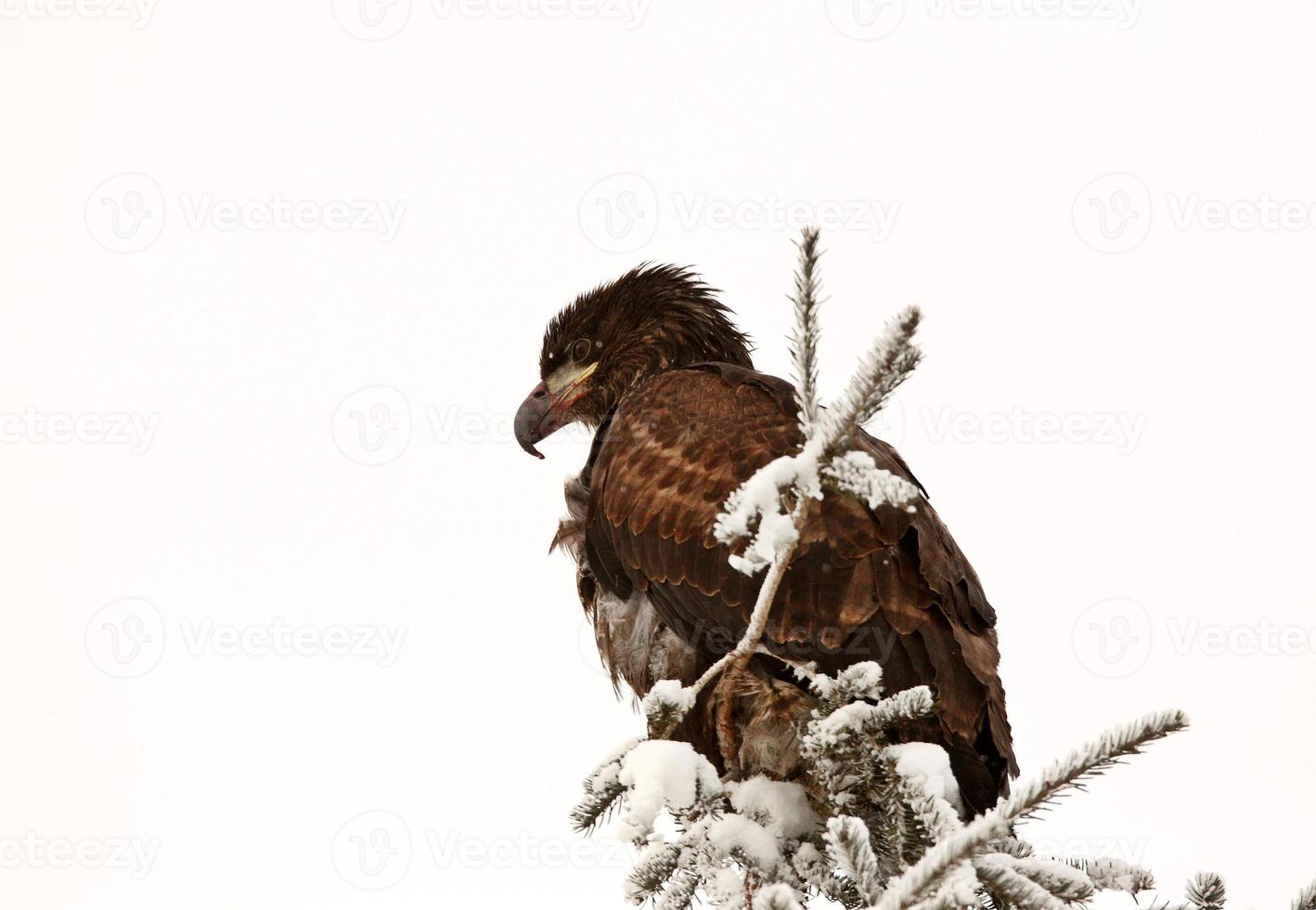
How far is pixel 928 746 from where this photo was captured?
3164 millimetres

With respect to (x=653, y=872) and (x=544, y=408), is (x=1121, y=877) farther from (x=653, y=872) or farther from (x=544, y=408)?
(x=544, y=408)

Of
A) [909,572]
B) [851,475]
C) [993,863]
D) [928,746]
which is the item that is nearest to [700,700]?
[909,572]

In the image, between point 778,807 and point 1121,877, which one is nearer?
point 1121,877

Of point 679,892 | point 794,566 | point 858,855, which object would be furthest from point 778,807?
point 858,855

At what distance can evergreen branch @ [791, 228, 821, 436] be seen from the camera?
2336 millimetres

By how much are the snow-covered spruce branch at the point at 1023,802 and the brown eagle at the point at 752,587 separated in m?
1.41

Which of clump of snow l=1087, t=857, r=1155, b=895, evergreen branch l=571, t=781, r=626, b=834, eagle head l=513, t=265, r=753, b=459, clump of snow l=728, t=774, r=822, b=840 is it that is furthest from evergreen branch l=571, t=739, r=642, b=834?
eagle head l=513, t=265, r=753, b=459

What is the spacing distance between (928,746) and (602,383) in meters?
2.85

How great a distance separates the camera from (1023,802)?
2361 millimetres

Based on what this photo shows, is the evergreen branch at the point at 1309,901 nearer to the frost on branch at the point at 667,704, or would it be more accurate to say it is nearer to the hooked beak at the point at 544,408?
the frost on branch at the point at 667,704

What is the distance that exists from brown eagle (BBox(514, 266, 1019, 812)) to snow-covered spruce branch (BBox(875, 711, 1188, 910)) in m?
1.41

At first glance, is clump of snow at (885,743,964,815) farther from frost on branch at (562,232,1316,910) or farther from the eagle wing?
the eagle wing

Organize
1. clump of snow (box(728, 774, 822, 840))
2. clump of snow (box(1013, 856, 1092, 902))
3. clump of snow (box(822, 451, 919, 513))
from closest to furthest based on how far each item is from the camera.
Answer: clump of snow (box(822, 451, 919, 513)) < clump of snow (box(1013, 856, 1092, 902)) < clump of snow (box(728, 774, 822, 840))

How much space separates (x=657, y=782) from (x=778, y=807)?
27.6 inches
